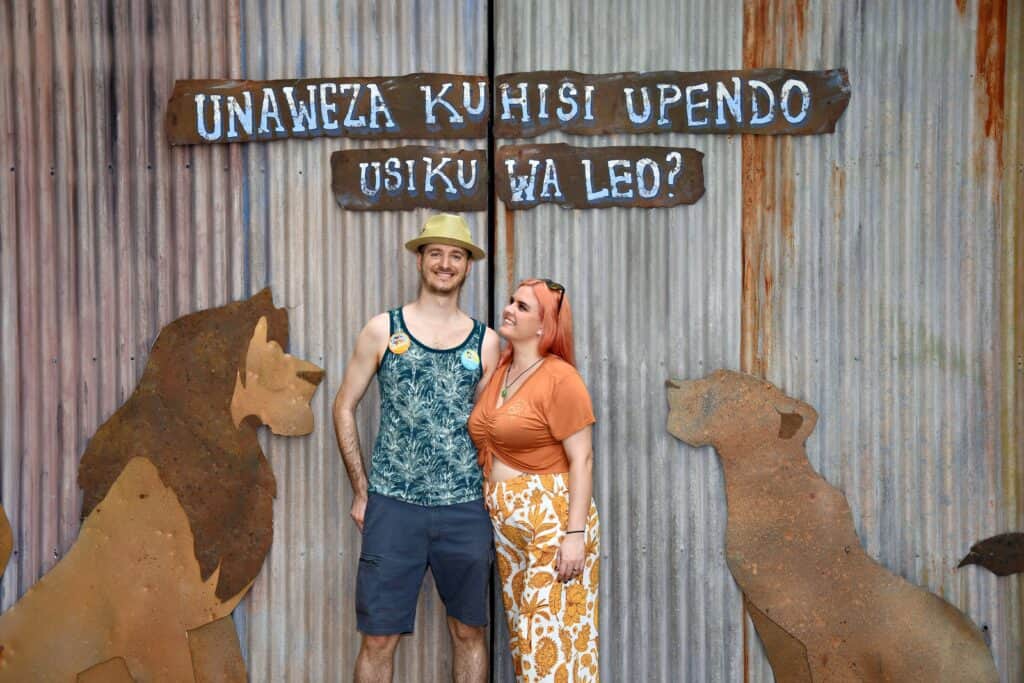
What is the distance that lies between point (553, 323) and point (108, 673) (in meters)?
2.78

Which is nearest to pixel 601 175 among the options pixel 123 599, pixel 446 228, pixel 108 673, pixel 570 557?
pixel 446 228

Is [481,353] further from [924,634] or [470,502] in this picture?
[924,634]

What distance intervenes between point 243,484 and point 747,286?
8.60 feet

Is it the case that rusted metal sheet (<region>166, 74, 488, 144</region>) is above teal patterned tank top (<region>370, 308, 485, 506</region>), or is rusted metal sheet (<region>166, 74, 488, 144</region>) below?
above

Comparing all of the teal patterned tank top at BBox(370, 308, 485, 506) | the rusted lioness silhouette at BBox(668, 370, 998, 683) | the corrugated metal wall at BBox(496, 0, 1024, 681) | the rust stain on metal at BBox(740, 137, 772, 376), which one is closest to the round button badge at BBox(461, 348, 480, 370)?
Answer: the teal patterned tank top at BBox(370, 308, 485, 506)

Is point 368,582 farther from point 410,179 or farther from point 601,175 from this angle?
point 601,175

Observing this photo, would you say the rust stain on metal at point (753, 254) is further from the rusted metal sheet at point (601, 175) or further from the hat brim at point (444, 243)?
the hat brim at point (444, 243)

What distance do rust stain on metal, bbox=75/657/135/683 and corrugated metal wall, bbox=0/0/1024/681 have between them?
54cm

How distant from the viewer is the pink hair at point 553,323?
399 cm

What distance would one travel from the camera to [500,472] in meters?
3.98

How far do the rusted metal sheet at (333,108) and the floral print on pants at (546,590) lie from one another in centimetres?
180

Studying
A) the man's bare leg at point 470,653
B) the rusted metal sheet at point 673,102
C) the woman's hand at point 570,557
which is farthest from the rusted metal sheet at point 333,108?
the man's bare leg at point 470,653

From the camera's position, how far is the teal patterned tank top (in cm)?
412

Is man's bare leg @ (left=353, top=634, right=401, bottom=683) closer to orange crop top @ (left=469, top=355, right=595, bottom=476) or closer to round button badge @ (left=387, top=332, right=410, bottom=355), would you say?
orange crop top @ (left=469, top=355, right=595, bottom=476)
